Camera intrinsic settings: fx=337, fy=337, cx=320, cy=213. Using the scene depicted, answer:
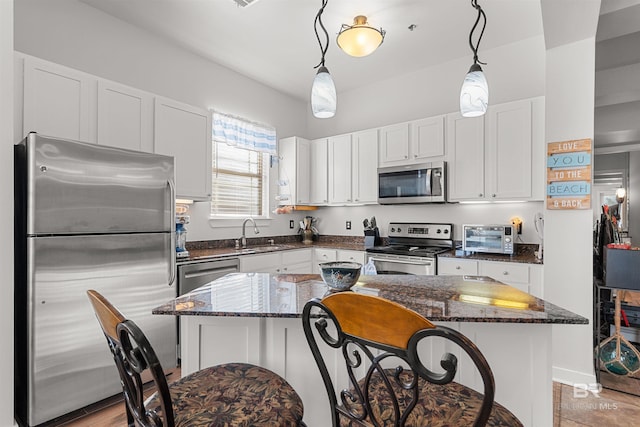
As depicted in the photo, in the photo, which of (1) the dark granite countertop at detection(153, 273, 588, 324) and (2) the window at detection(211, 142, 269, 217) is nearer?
(1) the dark granite countertop at detection(153, 273, 588, 324)

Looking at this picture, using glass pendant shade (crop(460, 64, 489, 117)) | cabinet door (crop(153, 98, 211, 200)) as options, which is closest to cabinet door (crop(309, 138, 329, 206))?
cabinet door (crop(153, 98, 211, 200))

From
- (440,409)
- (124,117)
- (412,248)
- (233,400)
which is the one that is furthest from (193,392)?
(412,248)

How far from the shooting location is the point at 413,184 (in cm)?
374

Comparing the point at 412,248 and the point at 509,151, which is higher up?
the point at 509,151

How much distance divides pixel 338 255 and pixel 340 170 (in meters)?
1.12

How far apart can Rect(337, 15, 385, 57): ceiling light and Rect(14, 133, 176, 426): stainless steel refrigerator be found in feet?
5.37

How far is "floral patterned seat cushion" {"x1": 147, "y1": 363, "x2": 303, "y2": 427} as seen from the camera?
1.01 metres

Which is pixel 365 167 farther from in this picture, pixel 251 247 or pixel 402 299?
pixel 402 299

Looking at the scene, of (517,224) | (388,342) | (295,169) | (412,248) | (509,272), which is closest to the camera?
(388,342)

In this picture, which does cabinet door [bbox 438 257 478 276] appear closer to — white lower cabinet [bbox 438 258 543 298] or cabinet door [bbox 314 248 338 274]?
white lower cabinet [bbox 438 258 543 298]

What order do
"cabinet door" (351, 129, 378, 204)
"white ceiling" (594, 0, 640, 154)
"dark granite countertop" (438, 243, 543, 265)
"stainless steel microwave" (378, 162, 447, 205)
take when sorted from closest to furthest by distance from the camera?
"white ceiling" (594, 0, 640, 154)
"dark granite countertop" (438, 243, 543, 265)
"stainless steel microwave" (378, 162, 447, 205)
"cabinet door" (351, 129, 378, 204)

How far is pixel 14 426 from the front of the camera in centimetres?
163

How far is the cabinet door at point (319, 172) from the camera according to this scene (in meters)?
4.54

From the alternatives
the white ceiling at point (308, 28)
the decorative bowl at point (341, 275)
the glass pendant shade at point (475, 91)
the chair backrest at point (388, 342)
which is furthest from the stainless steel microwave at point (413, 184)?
the chair backrest at point (388, 342)
